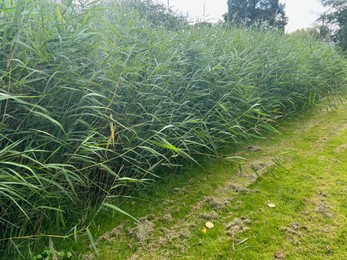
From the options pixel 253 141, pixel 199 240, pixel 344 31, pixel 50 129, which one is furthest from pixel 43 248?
pixel 344 31

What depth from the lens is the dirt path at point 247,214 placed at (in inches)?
52.7

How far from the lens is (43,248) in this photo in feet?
4.10

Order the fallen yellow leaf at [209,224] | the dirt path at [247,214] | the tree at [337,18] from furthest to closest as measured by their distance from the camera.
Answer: the tree at [337,18] < the fallen yellow leaf at [209,224] < the dirt path at [247,214]

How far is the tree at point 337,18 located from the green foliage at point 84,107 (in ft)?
33.6

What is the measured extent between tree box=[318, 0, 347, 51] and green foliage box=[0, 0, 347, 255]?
10247 millimetres

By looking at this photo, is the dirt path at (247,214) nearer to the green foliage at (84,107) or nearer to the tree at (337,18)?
the green foliage at (84,107)

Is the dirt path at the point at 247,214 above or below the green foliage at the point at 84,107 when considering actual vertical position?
below

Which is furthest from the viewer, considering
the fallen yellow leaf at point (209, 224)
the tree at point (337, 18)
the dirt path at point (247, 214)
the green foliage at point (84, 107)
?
the tree at point (337, 18)

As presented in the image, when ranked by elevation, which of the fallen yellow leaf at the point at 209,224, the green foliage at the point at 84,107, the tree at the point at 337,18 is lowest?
the fallen yellow leaf at the point at 209,224

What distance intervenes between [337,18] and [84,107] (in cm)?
1302

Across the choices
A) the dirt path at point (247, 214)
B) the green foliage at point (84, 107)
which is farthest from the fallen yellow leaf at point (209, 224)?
the green foliage at point (84, 107)

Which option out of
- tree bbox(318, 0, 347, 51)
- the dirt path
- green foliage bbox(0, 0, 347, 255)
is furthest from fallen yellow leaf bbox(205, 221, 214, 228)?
tree bbox(318, 0, 347, 51)

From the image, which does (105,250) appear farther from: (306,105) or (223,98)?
(306,105)

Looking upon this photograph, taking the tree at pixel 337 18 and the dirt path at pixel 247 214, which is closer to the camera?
the dirt path at pixel 247 214
